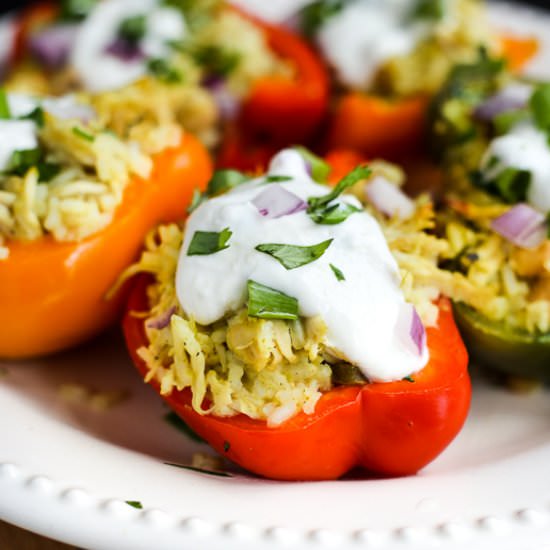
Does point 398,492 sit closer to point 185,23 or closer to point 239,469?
point 239,469

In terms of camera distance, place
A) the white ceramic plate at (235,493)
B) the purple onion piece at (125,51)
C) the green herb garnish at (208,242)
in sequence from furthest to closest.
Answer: the purple onion piece at (125,51)
the green herb garnish at (208,242)
the white ceramic plate at (235,493)

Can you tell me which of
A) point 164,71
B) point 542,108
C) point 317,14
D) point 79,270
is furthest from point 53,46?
point 542,108

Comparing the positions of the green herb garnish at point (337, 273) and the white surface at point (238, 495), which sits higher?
the green herb garnish at point (337, 273)

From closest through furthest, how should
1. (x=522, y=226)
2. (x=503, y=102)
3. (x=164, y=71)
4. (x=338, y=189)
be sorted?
(x=338, y=189)
(x=522, y=226)
(x=503, y=102)
(x=164, y=71)

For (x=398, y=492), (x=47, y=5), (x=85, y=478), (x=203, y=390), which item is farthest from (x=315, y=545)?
(x=47, y=5)

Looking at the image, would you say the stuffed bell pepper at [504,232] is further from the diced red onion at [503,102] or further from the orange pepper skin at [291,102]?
the orange pepper skin at [291,102]

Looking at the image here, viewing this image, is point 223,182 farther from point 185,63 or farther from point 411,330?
point 185,63

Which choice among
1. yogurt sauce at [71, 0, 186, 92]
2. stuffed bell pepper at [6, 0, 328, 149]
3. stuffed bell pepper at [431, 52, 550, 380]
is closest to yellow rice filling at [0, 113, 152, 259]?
stuffed bell pepper at [6, 0, 328, 149]

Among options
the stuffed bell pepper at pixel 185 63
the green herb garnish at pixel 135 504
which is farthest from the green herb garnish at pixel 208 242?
the stuffed bell pepper at pixel 185 63
